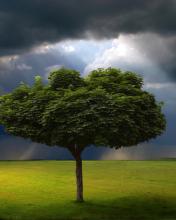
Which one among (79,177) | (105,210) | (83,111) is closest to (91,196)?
(79,177)

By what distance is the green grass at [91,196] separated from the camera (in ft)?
122

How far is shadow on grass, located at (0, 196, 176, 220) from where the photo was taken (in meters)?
36.1

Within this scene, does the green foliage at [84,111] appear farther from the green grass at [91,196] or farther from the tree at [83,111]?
the green grass at [91,196]

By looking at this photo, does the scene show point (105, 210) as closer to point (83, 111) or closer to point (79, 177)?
point (79, 177)

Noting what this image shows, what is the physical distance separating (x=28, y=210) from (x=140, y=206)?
33.8 ft

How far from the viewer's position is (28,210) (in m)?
38.9

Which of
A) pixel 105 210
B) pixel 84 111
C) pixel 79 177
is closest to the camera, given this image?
pixel 84 111

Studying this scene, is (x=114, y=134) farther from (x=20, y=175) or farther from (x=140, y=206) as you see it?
(x=20, y=175)

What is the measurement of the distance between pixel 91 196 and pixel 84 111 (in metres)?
14.1

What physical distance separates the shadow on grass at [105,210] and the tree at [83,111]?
9.29ft

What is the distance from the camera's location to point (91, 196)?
46.5m

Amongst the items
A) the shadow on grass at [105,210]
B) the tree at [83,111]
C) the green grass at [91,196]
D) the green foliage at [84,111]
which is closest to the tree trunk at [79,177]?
the tree at [83,111]

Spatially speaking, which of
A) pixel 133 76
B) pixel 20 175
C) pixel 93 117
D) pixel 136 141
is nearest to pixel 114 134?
pixel 93 117

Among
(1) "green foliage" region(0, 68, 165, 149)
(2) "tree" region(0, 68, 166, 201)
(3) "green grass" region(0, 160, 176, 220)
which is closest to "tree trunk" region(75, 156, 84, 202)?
(2) "tree" region(0, 68, 166, 201)
